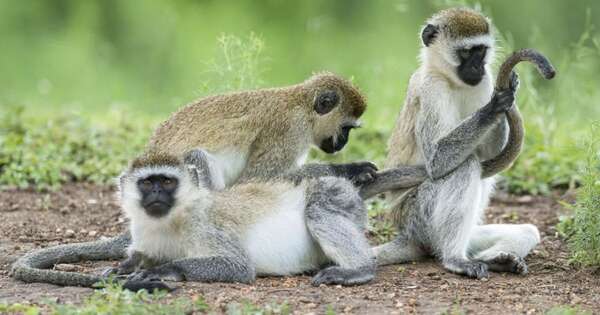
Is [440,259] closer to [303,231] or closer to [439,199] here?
[439,199]

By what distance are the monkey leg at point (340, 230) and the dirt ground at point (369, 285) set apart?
13 cm

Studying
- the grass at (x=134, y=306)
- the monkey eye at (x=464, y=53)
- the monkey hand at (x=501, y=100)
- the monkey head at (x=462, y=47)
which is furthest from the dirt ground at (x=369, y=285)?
the monkey eye at (x=464, y=53)

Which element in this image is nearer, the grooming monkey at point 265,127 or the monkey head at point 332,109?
the grooming monkey at point 265,127

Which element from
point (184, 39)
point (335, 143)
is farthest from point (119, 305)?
point (184, 39)

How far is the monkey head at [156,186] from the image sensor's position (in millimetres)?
7398

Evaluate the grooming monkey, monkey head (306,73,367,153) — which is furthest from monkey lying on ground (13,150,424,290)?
monkey head (306,73,367,153)

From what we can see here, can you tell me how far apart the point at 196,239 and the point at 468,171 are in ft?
6.92

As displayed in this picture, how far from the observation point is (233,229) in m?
7.58

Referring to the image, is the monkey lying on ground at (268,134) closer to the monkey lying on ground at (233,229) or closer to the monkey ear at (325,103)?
the monkey ear at (325,103)

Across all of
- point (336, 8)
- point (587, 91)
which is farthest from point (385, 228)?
point (336, 8)

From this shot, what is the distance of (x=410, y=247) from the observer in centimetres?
850

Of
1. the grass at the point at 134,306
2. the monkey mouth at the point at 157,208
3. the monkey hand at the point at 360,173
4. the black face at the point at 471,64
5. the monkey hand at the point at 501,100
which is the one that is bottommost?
the grass at the point at 134,306

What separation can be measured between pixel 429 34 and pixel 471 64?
45 centimetres

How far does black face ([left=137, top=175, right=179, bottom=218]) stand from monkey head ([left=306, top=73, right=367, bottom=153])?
1.76m
